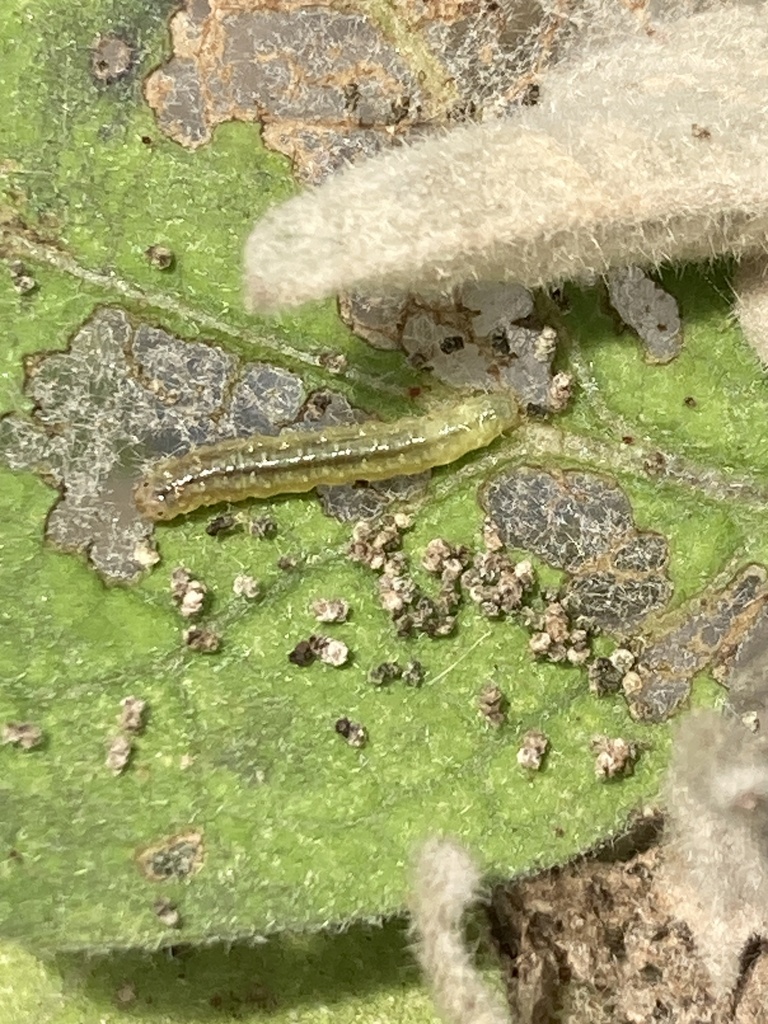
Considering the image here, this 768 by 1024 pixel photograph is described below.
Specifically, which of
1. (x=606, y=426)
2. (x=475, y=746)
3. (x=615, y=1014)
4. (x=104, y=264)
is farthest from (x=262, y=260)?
(x=615, y=1014)

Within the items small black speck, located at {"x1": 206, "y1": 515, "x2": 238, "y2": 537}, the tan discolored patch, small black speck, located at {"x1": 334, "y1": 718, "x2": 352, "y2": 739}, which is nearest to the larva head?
small black speck, located at {"x1": 206, "y1": 515, "x2": 238, "y2": 537}

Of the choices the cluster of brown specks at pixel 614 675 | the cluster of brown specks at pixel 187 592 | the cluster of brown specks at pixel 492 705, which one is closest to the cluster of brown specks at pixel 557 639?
the cluster of brown specks at pixel 614 675

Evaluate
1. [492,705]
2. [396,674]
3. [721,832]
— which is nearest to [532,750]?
[492,705]

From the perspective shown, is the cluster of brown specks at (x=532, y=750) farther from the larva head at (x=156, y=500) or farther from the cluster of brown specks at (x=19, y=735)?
the cluster of brown specks at (x=19, y=735)

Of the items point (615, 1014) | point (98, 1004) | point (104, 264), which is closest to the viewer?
point (104, 264)

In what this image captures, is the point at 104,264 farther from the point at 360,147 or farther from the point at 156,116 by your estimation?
the point at 360,147
